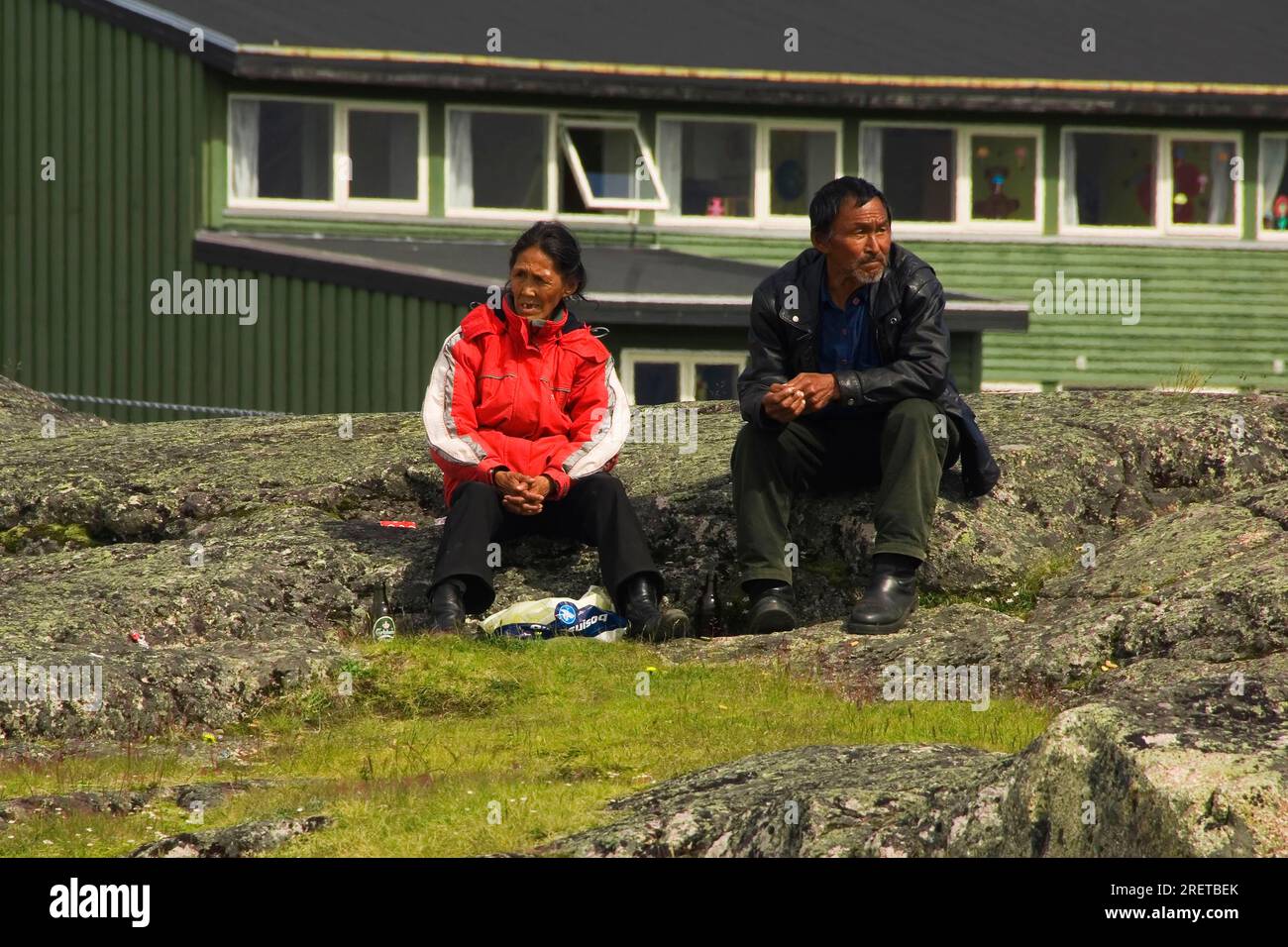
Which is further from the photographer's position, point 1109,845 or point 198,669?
point 198,669

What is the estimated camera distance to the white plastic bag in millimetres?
7879

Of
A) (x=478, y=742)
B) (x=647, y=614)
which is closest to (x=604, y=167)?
(x=647, y=614)

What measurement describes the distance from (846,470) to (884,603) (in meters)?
0.86

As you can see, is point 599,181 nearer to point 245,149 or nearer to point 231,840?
point 245,149

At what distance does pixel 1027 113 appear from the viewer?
21422 mm

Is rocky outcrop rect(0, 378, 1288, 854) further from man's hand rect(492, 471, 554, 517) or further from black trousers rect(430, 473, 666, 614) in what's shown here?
man's hand rect(492, 471, 554, 517)

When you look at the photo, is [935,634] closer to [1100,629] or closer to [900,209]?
[1100,629]

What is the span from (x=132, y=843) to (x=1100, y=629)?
363 centimetres

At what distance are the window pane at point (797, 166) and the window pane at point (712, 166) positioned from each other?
0.28m

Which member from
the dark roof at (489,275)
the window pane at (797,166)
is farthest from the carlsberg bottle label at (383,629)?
the window pane at (797,166)

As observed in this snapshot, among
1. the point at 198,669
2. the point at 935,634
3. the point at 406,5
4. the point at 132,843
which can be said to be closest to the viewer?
the point at 132,843

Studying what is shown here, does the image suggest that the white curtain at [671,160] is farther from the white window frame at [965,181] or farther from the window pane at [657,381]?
the window pane at [657,381]
